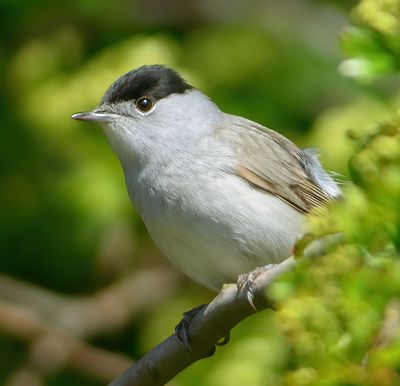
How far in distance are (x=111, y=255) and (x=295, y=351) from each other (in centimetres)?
399

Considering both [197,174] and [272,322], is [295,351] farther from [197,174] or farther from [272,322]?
[272,322]

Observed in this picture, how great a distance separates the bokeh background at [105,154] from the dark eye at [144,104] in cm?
57

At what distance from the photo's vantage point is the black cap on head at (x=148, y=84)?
14.8 ft

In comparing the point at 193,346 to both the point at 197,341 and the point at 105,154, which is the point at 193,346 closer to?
the point at 197,341

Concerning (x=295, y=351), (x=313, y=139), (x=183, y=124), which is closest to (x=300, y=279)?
(x=295, y=351)

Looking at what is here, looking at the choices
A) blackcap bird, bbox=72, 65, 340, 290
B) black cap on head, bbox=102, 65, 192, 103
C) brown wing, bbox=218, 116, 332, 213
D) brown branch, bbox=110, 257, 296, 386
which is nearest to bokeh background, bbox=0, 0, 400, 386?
brown wing, bbox=218, 116, 332, 213

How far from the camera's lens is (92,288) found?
5.84 m

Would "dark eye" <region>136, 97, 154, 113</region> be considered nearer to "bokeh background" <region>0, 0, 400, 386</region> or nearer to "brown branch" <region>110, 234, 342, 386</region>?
"bokeh background" <region>0, 0, 400, 386</region>

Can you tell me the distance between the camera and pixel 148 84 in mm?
4574

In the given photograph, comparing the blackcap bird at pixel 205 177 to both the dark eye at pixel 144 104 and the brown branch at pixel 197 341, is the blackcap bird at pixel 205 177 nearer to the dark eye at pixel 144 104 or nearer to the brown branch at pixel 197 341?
the dark eye at pixel 144 104

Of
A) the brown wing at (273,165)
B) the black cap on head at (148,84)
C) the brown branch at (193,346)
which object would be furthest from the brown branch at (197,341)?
the black cap on head at (148,84)

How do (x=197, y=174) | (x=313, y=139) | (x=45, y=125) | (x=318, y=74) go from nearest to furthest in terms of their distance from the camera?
(x=197, y=174)
(x=313, y=139)
(x=45, y=125)
(x=318, y=74)

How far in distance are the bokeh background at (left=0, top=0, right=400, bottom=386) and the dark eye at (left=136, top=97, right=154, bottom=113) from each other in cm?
57

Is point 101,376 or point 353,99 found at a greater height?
point 353,99
